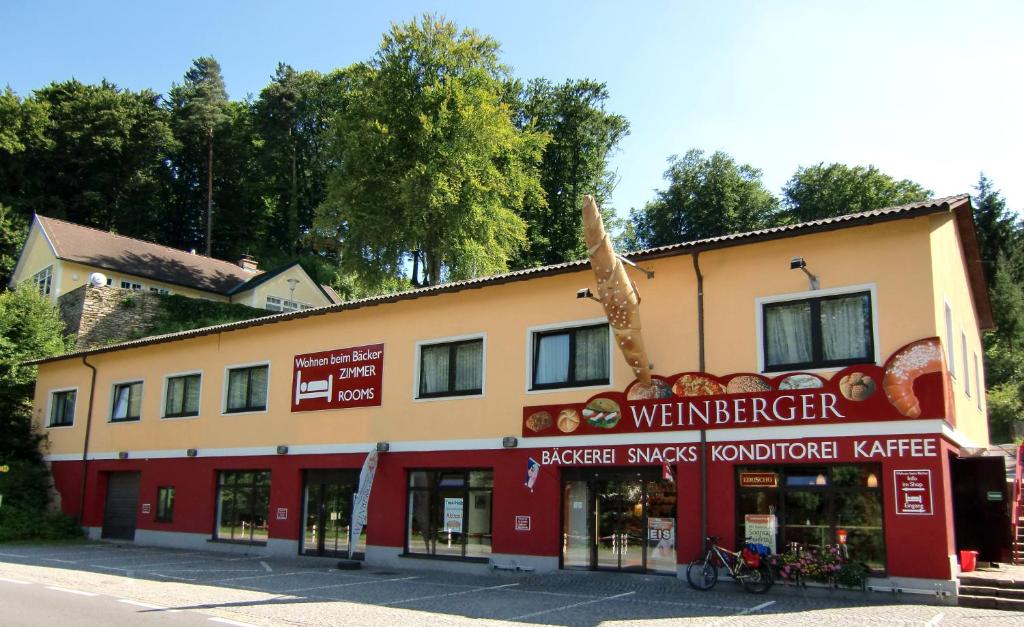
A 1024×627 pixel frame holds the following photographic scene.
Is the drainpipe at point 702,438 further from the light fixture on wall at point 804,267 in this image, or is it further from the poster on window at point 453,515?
the poster on window at point 453,515

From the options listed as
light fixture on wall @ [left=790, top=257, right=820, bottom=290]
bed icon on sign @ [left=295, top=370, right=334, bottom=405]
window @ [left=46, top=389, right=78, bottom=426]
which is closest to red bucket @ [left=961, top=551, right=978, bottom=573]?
light fixture on wall @ [left=790, top=257, right=820, bottom=290]

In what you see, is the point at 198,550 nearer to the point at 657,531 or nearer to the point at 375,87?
the point at 657,531

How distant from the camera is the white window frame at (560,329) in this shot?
53.1 feet

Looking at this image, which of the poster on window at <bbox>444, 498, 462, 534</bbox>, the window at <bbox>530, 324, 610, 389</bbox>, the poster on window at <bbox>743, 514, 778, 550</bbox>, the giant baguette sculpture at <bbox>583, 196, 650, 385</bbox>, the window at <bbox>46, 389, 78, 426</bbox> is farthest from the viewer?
the window at <bbox>46, 389, 78, 426</bbox>

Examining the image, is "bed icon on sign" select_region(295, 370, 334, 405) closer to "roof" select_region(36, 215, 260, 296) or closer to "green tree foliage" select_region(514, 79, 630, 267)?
"green tree foliage" select_region(514, 79, 630, 267)

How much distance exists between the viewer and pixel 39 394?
29891 millimetres

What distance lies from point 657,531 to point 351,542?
7.38 m

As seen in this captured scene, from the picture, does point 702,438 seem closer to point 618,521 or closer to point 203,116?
point 618,521

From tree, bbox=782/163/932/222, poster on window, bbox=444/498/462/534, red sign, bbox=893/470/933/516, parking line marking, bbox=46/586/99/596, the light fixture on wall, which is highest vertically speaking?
tree, bbox=782/163/932/222

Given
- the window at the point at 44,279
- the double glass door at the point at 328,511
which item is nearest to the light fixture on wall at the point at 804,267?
the double glass door at the point at 328,511

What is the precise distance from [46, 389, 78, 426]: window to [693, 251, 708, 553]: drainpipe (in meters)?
22.4

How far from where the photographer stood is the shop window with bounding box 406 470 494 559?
57.8 ft

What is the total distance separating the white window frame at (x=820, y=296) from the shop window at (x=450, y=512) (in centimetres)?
633

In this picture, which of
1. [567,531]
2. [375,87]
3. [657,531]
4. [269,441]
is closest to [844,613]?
[657,531]
